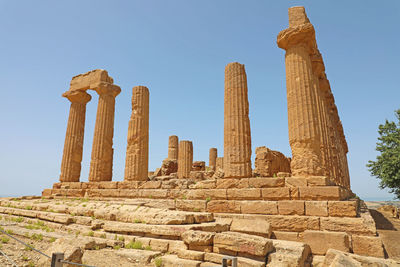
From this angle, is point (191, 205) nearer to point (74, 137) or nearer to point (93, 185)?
point (93, 185)

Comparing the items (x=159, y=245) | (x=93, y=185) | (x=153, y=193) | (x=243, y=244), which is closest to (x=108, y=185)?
(x=93, y=185)

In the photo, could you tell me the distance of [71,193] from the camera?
55.9ft

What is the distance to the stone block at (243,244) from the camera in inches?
231

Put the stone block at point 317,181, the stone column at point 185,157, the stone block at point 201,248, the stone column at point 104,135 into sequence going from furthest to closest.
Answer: the stone column at point 185,157 < the stone column at point 104,135 < the stone block at point 317,181 < the stone block at point 201,248

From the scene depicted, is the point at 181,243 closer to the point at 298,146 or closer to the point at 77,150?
the point at 298,146

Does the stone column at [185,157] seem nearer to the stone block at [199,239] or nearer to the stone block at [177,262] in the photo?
the stone block at [199,239]

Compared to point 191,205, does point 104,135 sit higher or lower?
higher

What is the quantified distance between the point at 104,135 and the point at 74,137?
328 centimetres

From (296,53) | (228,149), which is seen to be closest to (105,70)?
(228,149)

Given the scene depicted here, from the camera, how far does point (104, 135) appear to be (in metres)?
17.7

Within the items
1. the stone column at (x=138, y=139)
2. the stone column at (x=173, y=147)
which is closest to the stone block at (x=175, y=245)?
the stone column at (x=138, y=139)

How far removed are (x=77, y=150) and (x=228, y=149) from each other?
496 inches

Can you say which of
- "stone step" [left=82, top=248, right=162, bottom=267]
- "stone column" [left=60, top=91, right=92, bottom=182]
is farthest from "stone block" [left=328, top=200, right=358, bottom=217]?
"stone column" [left=60, top=91, right=92, bottom=182]

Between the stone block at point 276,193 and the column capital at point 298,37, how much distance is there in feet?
21.0
